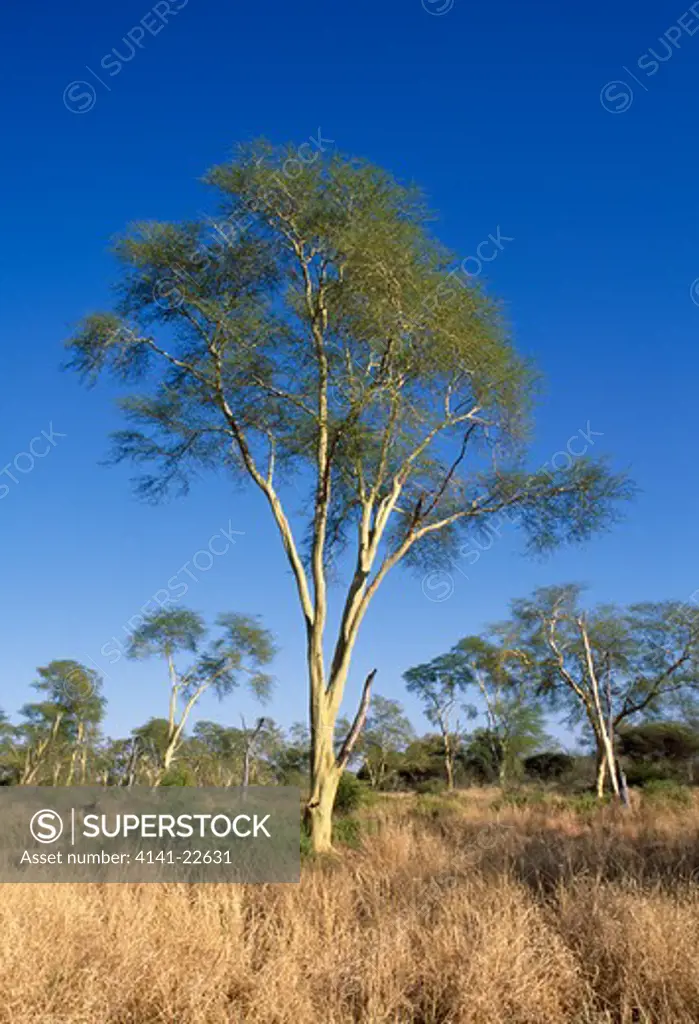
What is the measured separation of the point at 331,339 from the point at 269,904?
7.02 metres

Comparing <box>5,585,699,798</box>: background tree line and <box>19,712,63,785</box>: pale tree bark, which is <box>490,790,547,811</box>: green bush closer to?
<box>5,585,699,798</box>: background tree line

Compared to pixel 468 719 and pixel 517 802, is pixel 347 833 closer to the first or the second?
pixel 517 802

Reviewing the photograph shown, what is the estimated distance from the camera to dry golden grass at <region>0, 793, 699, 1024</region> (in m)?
3.46

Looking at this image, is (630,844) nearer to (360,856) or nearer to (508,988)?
(360,856)

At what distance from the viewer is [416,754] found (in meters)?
41.0

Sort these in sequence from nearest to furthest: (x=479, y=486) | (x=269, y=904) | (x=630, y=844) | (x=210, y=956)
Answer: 1. (x=210, y=956)
2. (x=269, y=904)
3. (x=630, y=844)
4. (x=479, y=486)

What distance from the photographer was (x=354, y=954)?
4043 mm

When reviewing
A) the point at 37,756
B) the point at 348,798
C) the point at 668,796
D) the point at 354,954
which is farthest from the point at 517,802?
the point at 37,756

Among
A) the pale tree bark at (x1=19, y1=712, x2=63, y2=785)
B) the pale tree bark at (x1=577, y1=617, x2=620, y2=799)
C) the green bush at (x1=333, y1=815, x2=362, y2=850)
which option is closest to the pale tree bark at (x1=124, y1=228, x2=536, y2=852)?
the green bush at (x1=333, y1=815, x2=362, y2=850)

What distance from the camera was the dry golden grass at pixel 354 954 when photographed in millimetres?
3459

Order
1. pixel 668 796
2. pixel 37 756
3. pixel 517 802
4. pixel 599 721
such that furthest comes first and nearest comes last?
1. pixel 37 756
2. pixel 599 721
3. pixel 668 796
4. pixel 517 802

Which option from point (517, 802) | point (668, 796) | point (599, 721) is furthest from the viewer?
point (599, 721)

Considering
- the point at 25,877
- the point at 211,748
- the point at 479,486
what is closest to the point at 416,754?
the point at 211,748

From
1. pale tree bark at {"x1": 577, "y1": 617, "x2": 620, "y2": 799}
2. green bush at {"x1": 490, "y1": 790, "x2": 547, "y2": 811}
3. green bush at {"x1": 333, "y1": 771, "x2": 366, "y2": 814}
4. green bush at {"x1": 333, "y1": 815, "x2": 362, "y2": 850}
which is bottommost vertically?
green bush at {"x1": 333, "y1": 815, "x2": 362, "y2": 850}
